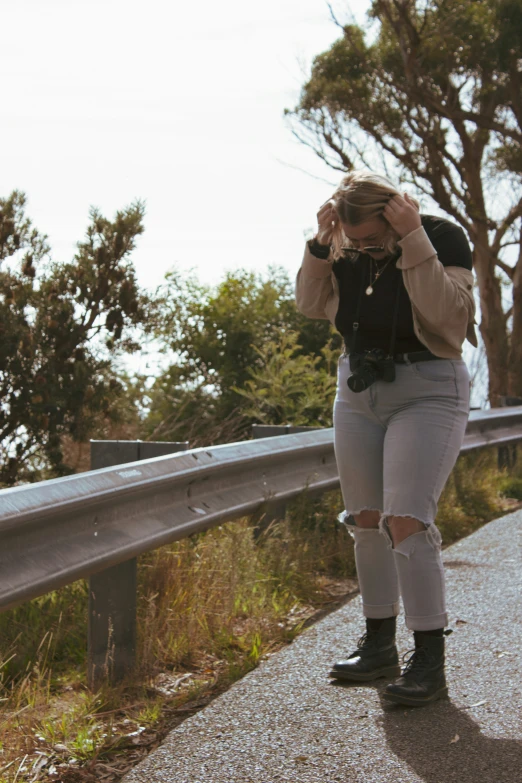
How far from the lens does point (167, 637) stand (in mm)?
4035

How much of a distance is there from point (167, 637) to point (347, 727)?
1026mm

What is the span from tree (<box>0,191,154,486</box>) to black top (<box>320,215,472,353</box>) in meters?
4.01

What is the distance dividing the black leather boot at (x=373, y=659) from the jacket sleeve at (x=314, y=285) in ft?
3.90

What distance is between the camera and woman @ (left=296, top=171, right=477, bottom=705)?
3.50m

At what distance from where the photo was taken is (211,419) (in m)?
10.2

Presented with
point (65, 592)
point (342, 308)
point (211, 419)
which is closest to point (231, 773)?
point (342, 308)

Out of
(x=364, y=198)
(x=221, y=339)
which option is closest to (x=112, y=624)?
(x=364, y=198)

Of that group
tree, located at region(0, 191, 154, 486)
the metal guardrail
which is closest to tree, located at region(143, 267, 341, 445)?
tree, located at region(0, 191, 154, 486)

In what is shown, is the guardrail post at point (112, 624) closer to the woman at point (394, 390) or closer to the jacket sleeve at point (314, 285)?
the woman at point (394, 390)

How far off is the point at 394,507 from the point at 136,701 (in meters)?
1.08

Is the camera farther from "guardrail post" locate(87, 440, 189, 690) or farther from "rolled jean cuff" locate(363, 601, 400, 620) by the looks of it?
"guardrail post" locate(87, 440, 189, 690)

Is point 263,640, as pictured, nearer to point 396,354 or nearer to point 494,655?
point 494,655

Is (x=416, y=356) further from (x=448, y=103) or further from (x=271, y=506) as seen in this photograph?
(x=448, y=103)

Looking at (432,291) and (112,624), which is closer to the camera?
(432,291)
